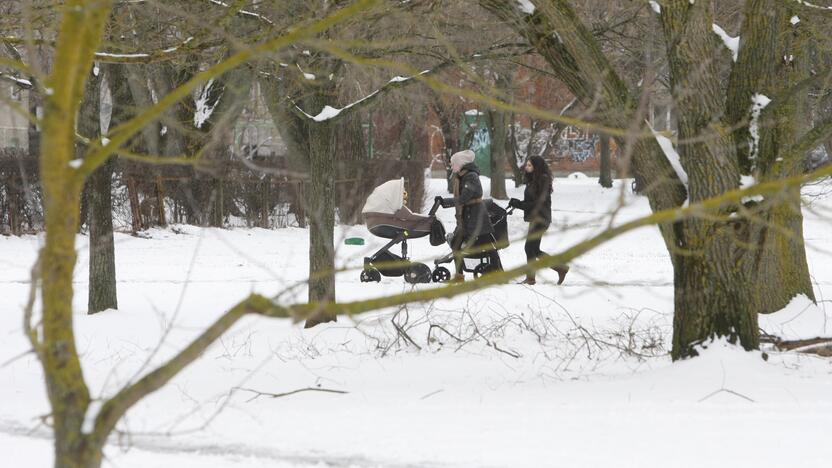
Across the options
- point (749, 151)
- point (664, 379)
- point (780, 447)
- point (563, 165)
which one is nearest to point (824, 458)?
point (780, 447)

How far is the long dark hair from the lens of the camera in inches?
491

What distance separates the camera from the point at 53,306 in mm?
2793

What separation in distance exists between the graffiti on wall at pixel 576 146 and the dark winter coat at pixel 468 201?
31.8 m

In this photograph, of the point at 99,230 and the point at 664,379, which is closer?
the point at 664,379

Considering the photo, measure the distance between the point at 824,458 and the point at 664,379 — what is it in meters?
1.53

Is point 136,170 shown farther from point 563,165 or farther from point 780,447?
point 563,165

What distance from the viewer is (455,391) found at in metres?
6.73

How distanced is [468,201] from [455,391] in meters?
5.50

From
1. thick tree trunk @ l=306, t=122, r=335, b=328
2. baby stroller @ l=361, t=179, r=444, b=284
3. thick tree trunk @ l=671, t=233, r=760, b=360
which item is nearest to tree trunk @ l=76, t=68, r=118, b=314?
thick tree trunk @ l=306, t=122, r=335, b=328

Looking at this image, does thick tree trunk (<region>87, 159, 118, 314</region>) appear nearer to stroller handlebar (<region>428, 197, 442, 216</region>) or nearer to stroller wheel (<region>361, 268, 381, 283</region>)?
stroller wheel (<region>361, 268, 381, 283</region>)

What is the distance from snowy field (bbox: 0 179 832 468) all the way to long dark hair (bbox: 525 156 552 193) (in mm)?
2005

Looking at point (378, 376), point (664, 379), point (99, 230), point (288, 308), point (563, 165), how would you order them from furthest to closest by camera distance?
point (563, 165), point (99, 230), point (378, 376), point (664, 379), point (288, 308)

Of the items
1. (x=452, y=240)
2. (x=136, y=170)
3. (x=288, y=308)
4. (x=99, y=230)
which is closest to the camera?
(x=288, y=308)

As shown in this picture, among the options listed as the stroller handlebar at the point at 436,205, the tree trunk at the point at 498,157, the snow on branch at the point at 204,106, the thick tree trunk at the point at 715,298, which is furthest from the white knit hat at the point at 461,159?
the tree trunk at the point at 498,157
